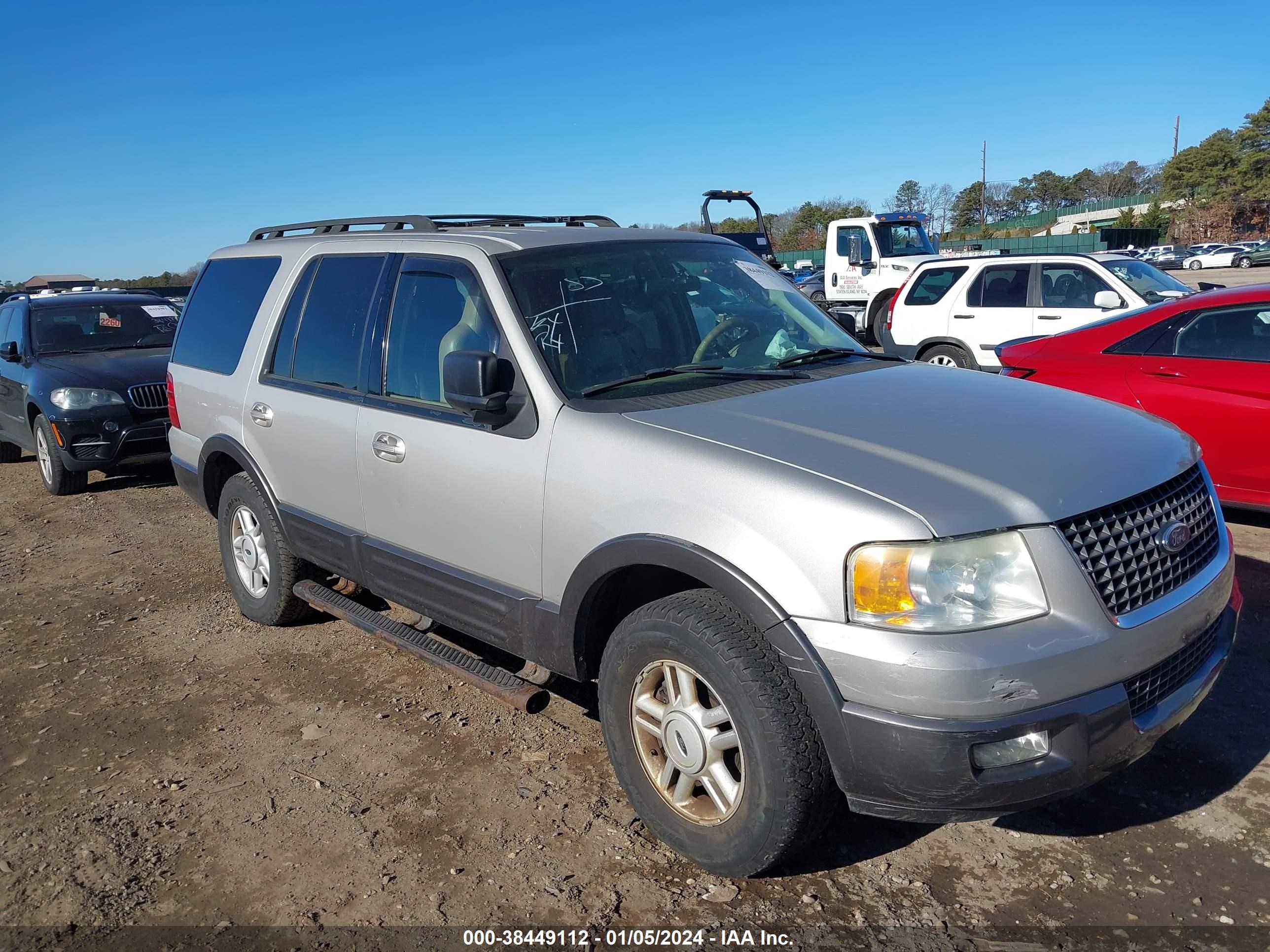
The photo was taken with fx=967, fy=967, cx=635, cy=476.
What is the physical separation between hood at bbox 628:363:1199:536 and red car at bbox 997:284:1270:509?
7.64ft

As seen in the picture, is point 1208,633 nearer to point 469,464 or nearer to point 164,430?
point 469,464

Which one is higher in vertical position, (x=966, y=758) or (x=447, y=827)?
(x=966, y=758)

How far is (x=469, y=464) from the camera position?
11.3ft

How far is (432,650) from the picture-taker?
3.88m

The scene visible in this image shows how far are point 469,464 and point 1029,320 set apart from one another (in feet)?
30.0

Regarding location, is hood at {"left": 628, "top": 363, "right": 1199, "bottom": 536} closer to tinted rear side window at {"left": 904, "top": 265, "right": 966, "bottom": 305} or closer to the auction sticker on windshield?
the auction sticker on windshield

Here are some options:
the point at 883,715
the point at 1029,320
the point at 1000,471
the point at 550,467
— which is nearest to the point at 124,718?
the point at 550,467

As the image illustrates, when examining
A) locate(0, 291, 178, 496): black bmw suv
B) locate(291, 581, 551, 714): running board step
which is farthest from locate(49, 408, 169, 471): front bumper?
locate(291, 581, 551, 714): running board step

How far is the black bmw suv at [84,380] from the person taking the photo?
8422mm

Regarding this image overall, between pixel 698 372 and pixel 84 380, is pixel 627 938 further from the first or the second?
pixel 84 380

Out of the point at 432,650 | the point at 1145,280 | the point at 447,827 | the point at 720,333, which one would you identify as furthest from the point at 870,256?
the point at 447,827

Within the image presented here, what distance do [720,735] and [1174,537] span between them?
4.66 feet

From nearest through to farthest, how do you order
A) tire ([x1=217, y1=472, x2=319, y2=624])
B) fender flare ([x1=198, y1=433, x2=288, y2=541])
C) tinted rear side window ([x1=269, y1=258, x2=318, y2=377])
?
1. tinted rear side window ([x1=269, y1=258, x2=318, y2=377])
2. fender flare ([x1=198, y1=433, x2=288, y2=541])
3. tire ([x1=217, y1=472, x2=319, y2=624])

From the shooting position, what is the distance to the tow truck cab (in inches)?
681
